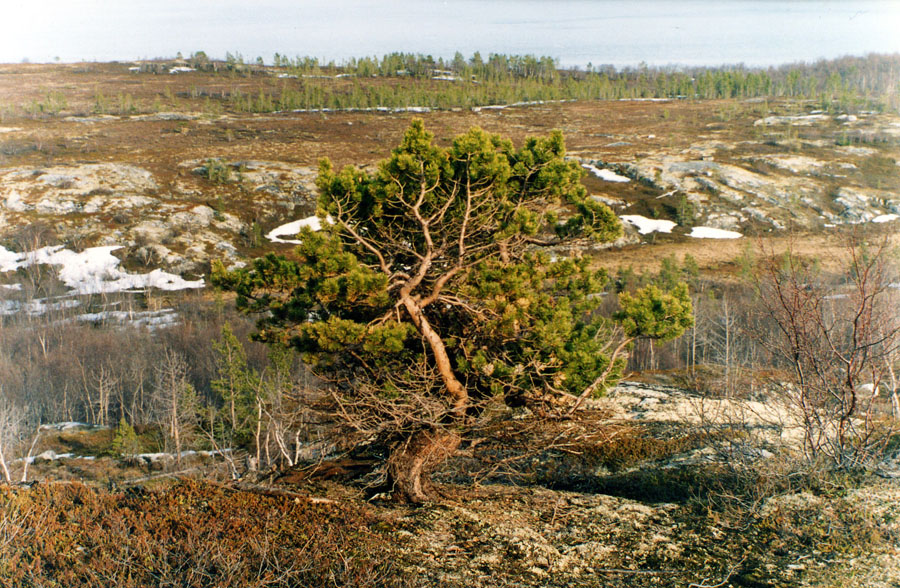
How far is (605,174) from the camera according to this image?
111 meters

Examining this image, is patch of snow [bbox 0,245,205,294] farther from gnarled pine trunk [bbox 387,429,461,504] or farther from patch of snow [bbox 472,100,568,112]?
patch of snow [bbox 472,100,568,112]

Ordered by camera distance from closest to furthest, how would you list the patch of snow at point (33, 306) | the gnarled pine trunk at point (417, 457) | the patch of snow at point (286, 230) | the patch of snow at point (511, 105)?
the gnarled pine trunk at point (417, 457) → the patch of snow at point (33, 306) → the patch of snow at point (286, 230) → the patch of snow at point (511, 105)

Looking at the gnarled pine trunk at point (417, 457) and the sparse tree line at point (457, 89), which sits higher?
the sparse tree line at point (457, 89)

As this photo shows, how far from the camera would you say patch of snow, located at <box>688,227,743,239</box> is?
290 feet

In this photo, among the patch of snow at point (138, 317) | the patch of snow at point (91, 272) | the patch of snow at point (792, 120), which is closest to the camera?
the patch of snow at point (138, 317)

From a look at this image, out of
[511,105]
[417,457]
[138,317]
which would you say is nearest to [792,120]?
[511,105]

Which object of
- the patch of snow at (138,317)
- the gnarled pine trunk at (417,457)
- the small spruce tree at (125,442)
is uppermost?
the gnarled pine trunk at (417,457)

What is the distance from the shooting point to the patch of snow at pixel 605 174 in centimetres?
10819

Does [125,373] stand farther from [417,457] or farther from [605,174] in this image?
[605,174]

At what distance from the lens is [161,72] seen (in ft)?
603

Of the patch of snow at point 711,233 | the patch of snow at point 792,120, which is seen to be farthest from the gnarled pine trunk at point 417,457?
the patch of snow at point 792,120

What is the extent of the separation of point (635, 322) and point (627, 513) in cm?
323

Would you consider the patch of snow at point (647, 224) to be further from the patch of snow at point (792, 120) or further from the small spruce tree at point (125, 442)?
the small spruce tree at point (125, 442)

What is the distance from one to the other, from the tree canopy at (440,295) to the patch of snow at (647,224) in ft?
262
